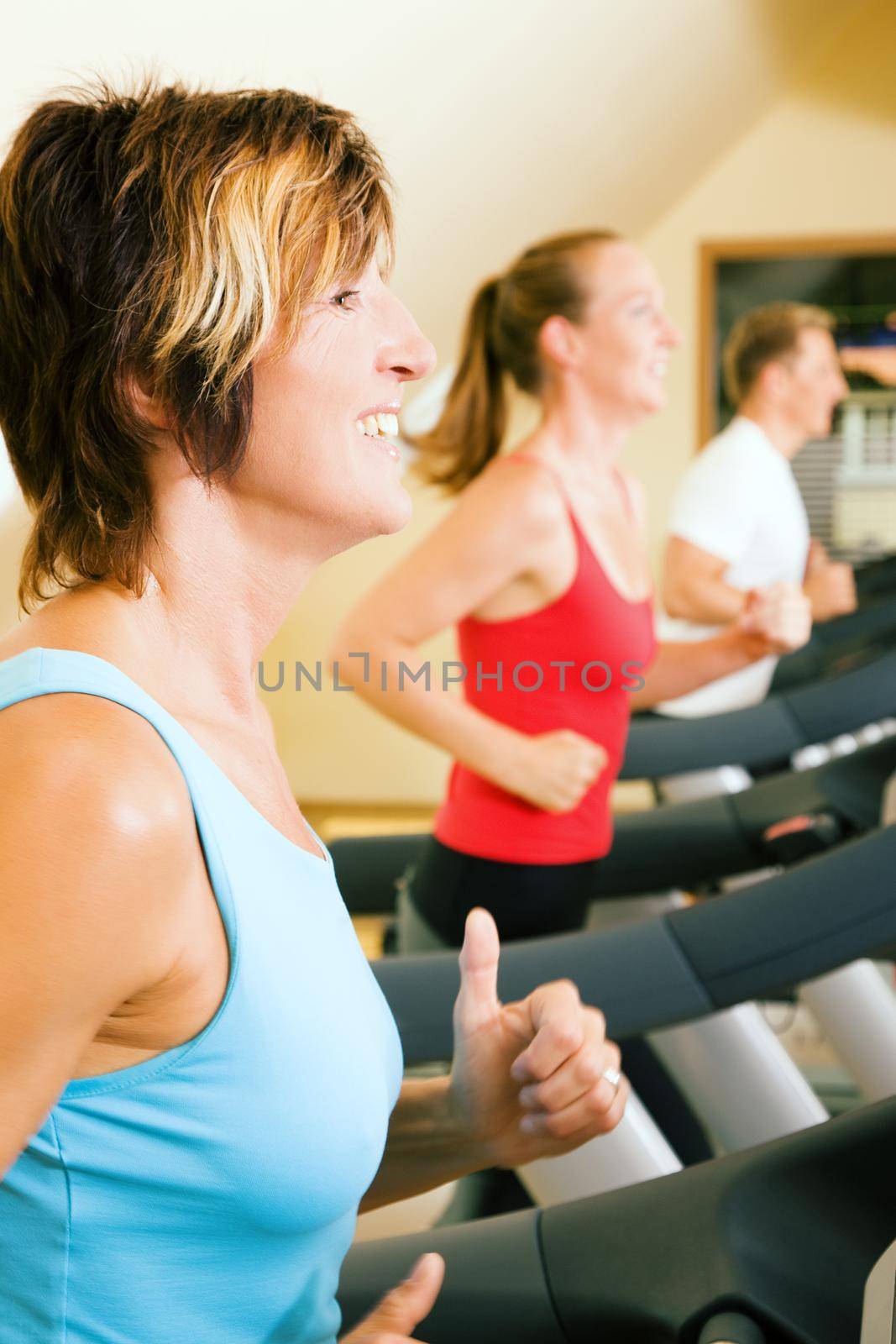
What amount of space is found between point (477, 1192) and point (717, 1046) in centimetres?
37

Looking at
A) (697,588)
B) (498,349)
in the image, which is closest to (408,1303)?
(498,349)

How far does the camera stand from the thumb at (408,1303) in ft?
2.77

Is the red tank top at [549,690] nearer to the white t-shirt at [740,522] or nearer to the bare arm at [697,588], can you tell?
the bare arm at [697,588]

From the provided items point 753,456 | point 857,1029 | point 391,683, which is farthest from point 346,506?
point 753,456

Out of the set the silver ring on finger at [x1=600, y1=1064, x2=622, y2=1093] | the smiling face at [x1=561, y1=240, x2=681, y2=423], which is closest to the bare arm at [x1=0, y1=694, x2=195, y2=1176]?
the silver ring on finger at [x1=600, y1=1064, x2=622, y2=1093]

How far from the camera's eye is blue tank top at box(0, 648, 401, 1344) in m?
0.71

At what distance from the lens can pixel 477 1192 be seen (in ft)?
5.88

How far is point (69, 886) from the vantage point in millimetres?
619

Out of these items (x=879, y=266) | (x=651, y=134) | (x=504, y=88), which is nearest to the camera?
(x=504, y=88)

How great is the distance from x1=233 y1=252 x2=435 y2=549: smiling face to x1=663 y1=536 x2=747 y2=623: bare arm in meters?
2.02

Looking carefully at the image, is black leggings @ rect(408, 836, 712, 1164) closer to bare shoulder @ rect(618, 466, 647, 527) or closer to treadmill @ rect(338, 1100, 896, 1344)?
bare shoulder @ rect(618, 466, 647, 527)

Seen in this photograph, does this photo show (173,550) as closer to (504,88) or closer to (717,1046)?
(717,1046)

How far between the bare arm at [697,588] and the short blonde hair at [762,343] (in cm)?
90

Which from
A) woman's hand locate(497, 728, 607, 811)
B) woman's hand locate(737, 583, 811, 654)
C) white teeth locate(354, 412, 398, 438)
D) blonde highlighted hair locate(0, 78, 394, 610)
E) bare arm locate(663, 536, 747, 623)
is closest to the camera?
blonde highlighted hair locate(0, 78, 394, 610)
